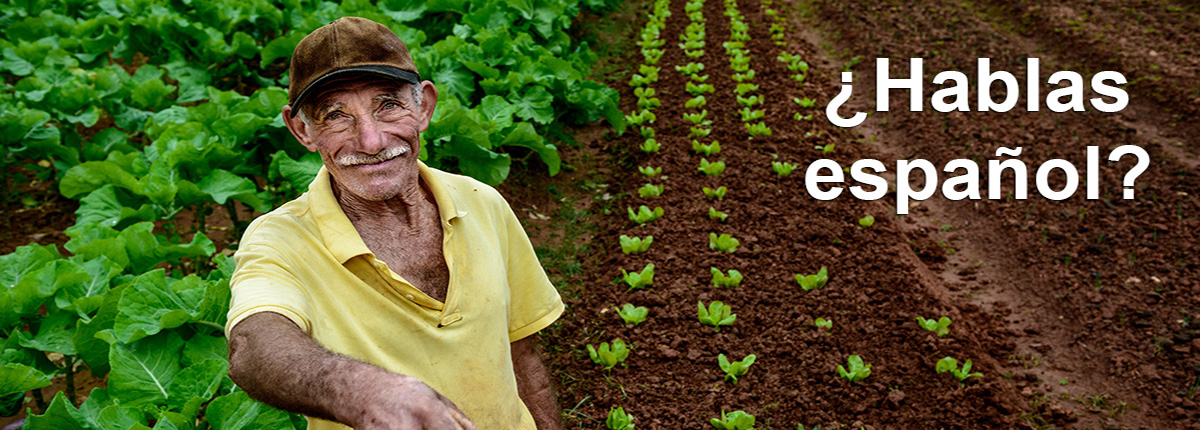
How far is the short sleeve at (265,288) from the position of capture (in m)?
1.39

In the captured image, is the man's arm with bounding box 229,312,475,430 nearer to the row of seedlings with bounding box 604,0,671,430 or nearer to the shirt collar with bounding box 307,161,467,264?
the shirt collar with bounding box 307,161,467,264

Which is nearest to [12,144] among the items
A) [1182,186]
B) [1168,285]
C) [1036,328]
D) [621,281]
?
[621,281]

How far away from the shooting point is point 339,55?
61.8 inches

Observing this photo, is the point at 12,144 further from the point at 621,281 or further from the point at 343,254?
the point at 343,254

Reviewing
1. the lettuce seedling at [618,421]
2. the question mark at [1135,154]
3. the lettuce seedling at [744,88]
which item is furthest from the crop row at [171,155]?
the question mark at [1135,154]

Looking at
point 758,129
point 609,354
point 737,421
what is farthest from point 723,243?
point 758,129

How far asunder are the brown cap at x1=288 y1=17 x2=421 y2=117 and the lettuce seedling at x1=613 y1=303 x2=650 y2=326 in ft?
9.88

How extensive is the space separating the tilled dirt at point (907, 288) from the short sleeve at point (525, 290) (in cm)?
188

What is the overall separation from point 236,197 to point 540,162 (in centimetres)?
256

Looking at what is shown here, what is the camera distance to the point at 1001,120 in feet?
24.4

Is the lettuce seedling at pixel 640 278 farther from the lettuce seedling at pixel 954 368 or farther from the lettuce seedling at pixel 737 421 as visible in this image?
the lettuce seedling at pixel 954 368

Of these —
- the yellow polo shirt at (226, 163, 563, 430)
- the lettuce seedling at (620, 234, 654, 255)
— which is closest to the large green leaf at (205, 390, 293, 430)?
the yellow polo shirt at (226, 163, 563, 430)

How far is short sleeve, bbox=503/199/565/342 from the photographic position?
2.02 m

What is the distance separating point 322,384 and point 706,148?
555 centimetres
